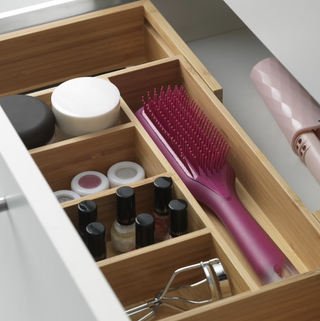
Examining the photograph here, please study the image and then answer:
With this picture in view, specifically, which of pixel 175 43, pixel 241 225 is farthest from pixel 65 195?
pixel 175 43

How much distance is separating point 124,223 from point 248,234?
18 centimetres

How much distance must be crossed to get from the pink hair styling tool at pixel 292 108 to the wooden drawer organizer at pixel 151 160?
0.11 meters

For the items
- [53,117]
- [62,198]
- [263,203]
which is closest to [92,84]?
[53,117]

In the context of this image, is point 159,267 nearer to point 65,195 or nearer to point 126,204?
point 126,204

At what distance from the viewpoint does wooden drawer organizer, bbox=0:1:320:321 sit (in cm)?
67

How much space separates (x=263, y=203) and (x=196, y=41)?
0.50m

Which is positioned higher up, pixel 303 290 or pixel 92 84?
pixel 92 84

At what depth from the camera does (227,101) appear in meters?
1.05

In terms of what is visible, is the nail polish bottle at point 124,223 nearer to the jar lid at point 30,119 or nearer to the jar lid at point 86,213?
the jar lid at point 86,213

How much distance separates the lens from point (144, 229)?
701 mm

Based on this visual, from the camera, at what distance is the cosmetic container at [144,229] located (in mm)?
700

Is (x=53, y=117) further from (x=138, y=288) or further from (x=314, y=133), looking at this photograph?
(x=314, y=133)

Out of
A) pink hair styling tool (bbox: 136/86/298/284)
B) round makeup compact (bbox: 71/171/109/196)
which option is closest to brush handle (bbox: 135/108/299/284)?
pink hair styling tool (bbox: 136/86/298/284)

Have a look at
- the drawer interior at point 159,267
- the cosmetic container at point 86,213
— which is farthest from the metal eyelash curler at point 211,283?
the cosmetic container at point 86,213
